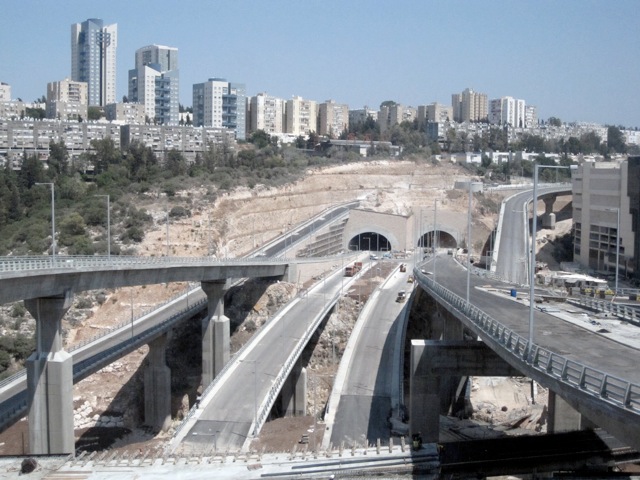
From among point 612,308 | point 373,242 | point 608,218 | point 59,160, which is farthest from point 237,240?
point 612,308

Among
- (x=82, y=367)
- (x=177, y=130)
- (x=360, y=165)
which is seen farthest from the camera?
(x=177, y=130)

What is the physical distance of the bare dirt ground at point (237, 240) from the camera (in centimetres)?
4778

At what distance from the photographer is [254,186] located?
96.0 m

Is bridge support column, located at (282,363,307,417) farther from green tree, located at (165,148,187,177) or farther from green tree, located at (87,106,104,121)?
green tree, located at (87,106,104,121)

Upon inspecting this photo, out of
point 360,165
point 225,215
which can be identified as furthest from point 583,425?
point 360,165

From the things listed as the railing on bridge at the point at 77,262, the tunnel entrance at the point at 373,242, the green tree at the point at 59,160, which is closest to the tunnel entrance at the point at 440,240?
the tunnel entrance at the point at 373,242

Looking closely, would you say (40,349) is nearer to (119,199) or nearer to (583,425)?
(583,425)

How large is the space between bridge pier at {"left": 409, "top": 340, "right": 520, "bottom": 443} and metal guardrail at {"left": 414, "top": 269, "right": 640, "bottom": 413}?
4.13ft

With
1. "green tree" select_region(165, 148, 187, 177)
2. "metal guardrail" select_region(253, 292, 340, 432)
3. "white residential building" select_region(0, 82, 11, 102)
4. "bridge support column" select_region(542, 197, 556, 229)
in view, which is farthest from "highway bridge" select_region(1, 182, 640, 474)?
"white residential building" select_region(0, 82, 11, 102)

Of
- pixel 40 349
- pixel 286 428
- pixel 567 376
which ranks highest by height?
pixel 567 376

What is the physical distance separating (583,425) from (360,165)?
3769 inches

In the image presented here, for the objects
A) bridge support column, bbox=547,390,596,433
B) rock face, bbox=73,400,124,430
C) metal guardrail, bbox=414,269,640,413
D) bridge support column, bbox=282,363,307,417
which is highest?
metal guardrail, bbox=414,269,640,413

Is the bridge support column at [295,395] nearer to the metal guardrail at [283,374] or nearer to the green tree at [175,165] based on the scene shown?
the metal guardrail at [283,374]

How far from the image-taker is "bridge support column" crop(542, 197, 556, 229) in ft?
336
